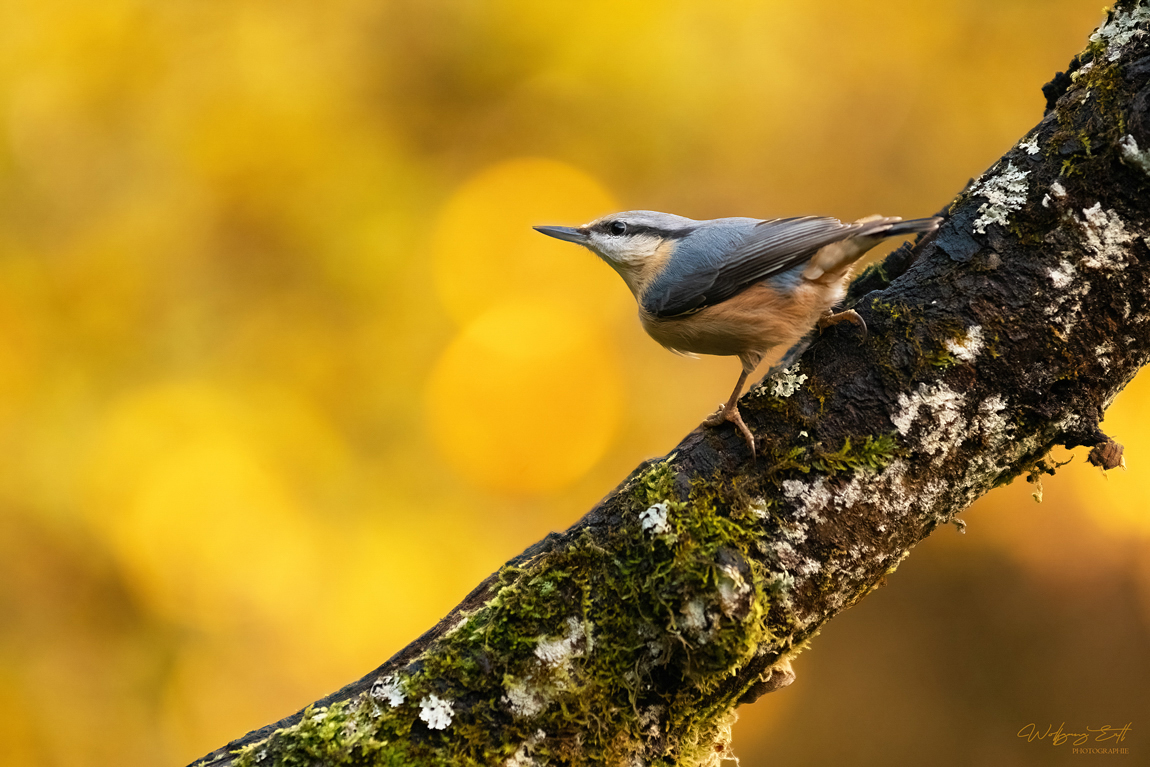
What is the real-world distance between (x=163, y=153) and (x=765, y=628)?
5.61 meters

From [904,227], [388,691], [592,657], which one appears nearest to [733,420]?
[592,657]

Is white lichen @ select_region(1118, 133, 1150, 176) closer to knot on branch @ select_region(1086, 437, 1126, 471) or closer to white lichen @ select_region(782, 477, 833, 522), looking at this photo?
knot on branch @ select_region(1086, 437, 1126, 471)

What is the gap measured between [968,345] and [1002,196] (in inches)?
14.6

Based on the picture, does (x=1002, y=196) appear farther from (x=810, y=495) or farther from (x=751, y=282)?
(x=751, y=282)

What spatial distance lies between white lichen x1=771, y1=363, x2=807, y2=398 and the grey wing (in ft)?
2.80

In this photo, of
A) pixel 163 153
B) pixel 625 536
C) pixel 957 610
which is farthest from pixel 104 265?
pixel 957 610

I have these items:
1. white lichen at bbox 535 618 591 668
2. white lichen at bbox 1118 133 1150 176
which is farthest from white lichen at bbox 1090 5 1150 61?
white lichen at bbox 535 618 591 668

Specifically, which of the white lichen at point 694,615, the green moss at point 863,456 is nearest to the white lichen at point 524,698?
the white lichen at point 694,615

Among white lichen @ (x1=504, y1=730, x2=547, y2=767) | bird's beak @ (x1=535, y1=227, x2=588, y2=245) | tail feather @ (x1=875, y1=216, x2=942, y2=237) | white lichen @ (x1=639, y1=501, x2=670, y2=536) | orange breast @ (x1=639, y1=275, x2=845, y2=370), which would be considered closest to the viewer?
white lichen @ (x1=504, y1=730, x2=547, y2=767)

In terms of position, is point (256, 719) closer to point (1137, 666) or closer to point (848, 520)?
point (848, 520)

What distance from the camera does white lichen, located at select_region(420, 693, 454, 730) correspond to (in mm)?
1742

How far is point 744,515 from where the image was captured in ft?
5.97

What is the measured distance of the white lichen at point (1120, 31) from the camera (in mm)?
1900

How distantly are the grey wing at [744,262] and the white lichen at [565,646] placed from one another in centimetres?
145
